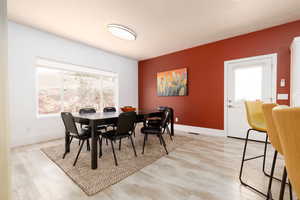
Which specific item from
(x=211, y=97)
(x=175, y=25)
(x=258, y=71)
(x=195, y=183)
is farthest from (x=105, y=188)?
(x=258, y=71)

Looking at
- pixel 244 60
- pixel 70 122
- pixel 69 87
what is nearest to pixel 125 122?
pixel 70 122

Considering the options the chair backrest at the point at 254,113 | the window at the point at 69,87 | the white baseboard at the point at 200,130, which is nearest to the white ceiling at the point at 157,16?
the window at the point at 69,87

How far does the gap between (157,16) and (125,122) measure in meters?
2.07

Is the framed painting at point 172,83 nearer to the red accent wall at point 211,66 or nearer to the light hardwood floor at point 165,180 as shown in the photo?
the red accent wall at point 211,66

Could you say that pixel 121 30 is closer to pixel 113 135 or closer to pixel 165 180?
pixel 113 135

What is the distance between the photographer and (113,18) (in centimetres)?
254

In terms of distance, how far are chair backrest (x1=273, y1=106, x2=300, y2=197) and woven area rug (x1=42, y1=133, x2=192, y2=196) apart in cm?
160

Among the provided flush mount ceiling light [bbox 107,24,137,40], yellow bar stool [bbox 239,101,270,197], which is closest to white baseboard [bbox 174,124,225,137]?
yellow bar stool [bbox 239,101,270,197]

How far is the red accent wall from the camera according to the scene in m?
2.76

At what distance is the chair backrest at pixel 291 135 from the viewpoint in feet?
1.71

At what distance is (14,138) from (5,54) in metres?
2.95

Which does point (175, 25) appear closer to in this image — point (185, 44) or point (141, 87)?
point (185, 44)

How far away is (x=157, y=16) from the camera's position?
2.51 metres

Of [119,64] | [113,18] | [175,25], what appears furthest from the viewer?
[119,64]
